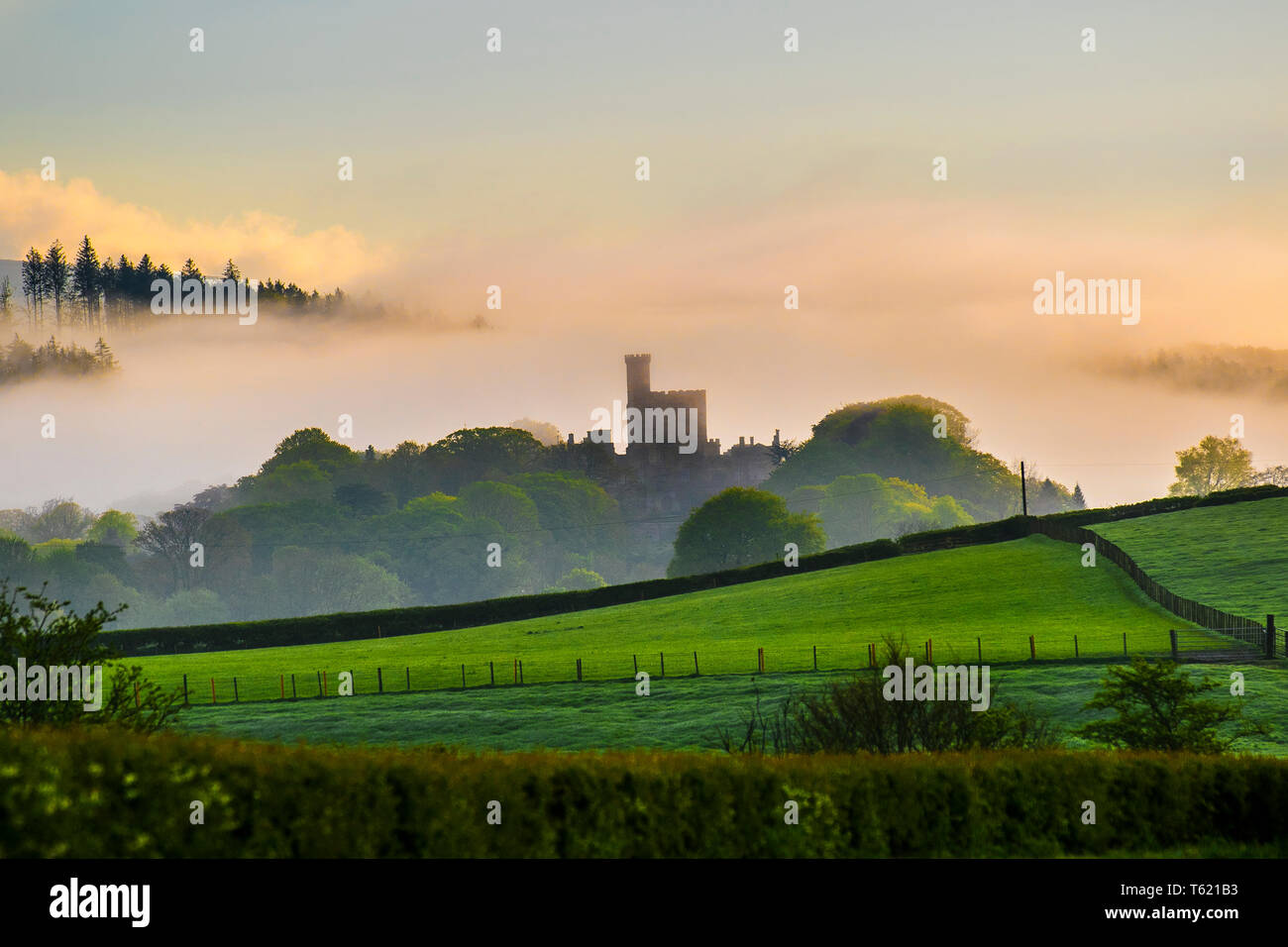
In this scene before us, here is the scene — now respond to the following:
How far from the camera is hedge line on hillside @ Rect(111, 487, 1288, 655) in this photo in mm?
75312

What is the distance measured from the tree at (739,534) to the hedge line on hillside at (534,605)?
36231 millimetres

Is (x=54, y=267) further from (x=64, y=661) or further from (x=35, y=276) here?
(x=64, y=661)

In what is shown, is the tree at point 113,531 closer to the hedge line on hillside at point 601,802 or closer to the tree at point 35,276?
the tree at point 35,276

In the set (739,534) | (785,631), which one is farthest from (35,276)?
(785,631)

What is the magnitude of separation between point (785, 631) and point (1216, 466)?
417 ft

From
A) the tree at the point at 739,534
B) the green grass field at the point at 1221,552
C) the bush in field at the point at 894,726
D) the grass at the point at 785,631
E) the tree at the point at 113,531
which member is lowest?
the bush in field at the point at 894,726

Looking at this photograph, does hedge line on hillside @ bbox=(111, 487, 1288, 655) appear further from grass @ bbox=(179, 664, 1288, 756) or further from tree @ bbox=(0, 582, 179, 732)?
tree @ bbox=(0, 582, 179, 732)

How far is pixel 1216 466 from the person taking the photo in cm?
17200

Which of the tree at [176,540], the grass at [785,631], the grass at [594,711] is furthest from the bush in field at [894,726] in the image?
the tree at [176,540]

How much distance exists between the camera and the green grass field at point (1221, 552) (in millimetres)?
64000

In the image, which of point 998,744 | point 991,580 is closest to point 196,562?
point 991,580
